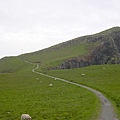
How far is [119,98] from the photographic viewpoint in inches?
1710

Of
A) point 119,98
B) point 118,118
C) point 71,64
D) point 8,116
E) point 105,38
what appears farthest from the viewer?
point 105,38

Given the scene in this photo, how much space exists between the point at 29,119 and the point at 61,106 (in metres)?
9.81

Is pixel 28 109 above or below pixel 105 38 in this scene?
below

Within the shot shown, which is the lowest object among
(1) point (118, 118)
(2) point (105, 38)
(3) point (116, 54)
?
(1) point (118, 118)

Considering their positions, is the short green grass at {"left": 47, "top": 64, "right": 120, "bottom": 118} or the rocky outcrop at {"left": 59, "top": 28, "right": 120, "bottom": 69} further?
the rocky outcrop at {"left": 59, "top": 28, "right": 120, "bottom": 69}

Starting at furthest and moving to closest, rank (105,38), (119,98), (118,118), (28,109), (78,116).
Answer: (105,38) → (119,98) → (28,109) → (78,116) → (118,118)

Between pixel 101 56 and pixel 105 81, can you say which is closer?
pixel 105 81

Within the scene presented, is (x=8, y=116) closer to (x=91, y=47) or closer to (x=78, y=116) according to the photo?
(x=78, y=116)

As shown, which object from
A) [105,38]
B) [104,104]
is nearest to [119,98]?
[104,104]

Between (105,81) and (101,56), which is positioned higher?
(101,56)

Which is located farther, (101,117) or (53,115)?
(53,115)

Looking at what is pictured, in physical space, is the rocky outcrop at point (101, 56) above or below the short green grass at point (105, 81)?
above

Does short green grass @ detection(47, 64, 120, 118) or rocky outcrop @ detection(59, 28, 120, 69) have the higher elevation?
rocky outcrop @ detection(59, 28, 120, 69)

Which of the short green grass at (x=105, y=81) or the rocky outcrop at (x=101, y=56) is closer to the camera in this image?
the short green grass at (x=105, y=81)
